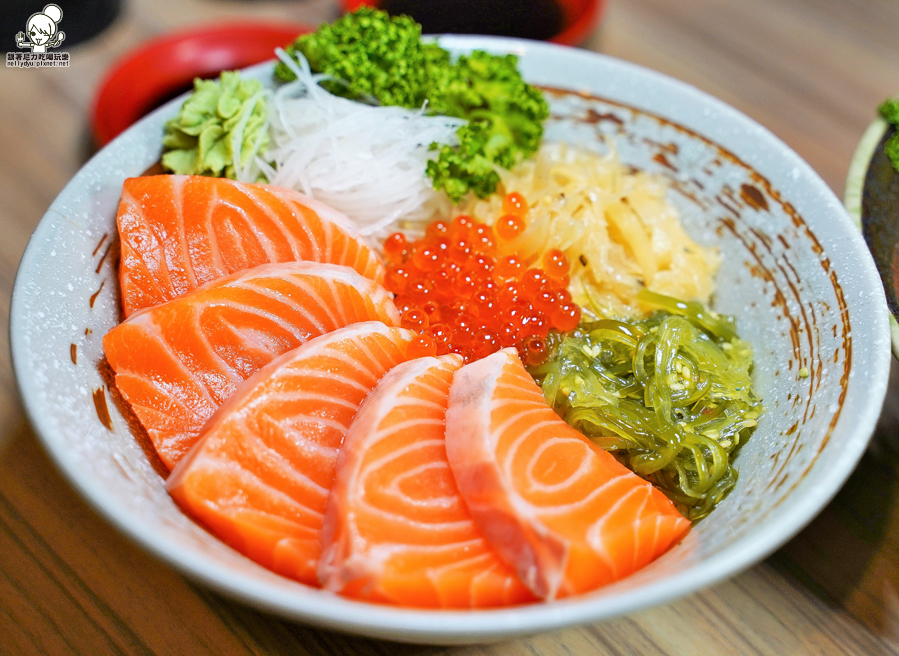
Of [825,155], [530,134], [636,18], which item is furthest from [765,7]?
[530,134]

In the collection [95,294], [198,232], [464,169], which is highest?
[464,169]

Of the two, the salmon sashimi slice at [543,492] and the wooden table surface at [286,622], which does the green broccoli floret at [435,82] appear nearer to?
the salmon sashimi slice at [543,492]

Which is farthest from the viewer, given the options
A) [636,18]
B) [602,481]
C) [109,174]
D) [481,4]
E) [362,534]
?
[636,18]

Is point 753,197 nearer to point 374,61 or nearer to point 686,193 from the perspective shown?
point 686,193

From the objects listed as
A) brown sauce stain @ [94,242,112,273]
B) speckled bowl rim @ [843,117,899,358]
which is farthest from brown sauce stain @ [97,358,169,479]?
speckled bowl rim @ [843,117,899,358]

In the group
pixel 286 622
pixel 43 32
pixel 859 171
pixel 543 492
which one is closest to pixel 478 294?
pixel 543 492

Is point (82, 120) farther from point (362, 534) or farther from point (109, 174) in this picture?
point (362, 534)
